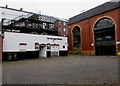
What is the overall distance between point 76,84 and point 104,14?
75.5 feet

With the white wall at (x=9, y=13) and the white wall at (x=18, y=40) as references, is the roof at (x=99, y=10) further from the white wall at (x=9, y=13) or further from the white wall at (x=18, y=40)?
the white wall at (x=9, y=13)

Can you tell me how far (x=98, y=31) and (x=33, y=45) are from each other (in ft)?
50.1

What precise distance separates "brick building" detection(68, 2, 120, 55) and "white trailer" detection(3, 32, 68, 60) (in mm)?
5968

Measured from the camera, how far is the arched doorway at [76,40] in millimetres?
31023

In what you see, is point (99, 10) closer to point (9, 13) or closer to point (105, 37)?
point (105, 37)

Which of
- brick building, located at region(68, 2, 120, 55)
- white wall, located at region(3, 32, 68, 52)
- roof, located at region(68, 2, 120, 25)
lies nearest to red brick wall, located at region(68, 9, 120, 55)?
brick building, located at region(68, 2, 120, 55)

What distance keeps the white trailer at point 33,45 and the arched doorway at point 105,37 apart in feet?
25.8

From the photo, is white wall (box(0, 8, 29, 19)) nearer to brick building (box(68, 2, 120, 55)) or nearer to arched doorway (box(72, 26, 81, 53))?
arched doorway (box(72, 26, 81, 53))

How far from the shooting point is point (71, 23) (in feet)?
112

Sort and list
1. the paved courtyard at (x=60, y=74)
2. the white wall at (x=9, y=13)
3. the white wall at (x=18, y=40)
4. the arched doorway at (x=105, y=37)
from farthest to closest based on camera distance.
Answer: the white wall at (x=9, y=13) < the arched doorway at (x=105, y=37) < the white wall at (x=18, y=40) < the paved courtyard at (x=60, y=74)

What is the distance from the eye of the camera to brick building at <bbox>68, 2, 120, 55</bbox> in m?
22.7

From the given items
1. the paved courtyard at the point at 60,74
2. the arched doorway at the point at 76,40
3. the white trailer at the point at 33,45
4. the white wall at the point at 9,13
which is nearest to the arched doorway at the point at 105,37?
the arched doorway at the point at 76,40

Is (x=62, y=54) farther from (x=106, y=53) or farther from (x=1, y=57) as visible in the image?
(x=1, y=57)

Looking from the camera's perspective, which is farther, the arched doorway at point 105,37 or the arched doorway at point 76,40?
the arched doorway at point 76,40
